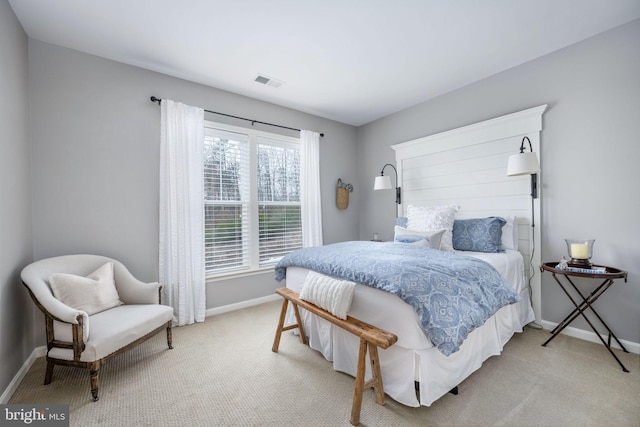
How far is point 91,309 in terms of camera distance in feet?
6.91

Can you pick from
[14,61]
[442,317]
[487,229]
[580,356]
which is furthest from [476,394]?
[14,61]

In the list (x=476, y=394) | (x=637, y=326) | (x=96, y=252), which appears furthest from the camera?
(x=96, y=252)

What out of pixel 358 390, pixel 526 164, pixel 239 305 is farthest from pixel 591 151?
pixel 239 305

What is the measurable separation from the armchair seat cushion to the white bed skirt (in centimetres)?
134

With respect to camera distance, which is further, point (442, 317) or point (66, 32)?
point (66, 32)

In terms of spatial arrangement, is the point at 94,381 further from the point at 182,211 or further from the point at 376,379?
the point at 376,379

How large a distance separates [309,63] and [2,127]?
2.44 meters

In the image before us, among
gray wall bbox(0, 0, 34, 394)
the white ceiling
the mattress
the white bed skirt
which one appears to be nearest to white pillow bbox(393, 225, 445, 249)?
the mattress

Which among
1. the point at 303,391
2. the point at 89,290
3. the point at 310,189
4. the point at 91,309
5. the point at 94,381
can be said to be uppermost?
the point at 310,189

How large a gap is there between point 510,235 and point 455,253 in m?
0.88

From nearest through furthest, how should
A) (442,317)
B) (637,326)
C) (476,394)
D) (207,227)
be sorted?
(442,317) < (476,394) < (637,326) < (207,227)

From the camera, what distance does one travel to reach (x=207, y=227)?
3258 millimetres

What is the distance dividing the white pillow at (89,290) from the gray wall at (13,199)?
10.9 inches

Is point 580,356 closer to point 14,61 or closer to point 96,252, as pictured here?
point 96,252
